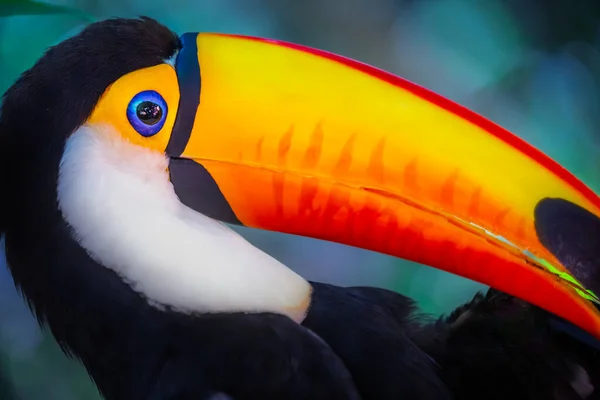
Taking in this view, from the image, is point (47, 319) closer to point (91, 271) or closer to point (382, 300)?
point (91, 271)

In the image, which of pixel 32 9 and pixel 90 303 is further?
pixel 32 9

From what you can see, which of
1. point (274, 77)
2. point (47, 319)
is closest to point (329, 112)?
point (274, 77)

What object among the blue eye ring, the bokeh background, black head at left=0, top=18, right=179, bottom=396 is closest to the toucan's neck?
black head at left=0, top=18, right=179, bottom=396

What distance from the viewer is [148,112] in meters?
0.91

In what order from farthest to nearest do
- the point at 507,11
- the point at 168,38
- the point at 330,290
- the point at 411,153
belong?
the point at 507,11 < the point at 330,290 < the point at 168,38 < the point at 411,153

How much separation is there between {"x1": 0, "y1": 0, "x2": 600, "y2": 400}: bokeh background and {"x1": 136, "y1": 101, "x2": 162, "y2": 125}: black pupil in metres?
0.46

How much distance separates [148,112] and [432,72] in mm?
710

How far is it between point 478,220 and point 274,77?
14.3 inches

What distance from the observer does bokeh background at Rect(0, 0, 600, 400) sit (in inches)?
52.3

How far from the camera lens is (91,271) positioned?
2.99 feet

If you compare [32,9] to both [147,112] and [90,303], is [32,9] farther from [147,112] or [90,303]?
[90,303]

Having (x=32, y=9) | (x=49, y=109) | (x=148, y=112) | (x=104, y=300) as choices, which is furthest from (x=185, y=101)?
(x=32, y=9)

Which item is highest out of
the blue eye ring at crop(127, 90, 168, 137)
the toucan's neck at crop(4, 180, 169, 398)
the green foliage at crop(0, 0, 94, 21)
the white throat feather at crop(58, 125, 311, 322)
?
the green foliage at crop(0, 0, 94, 21)

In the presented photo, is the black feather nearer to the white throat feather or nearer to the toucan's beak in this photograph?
the white throat feather
